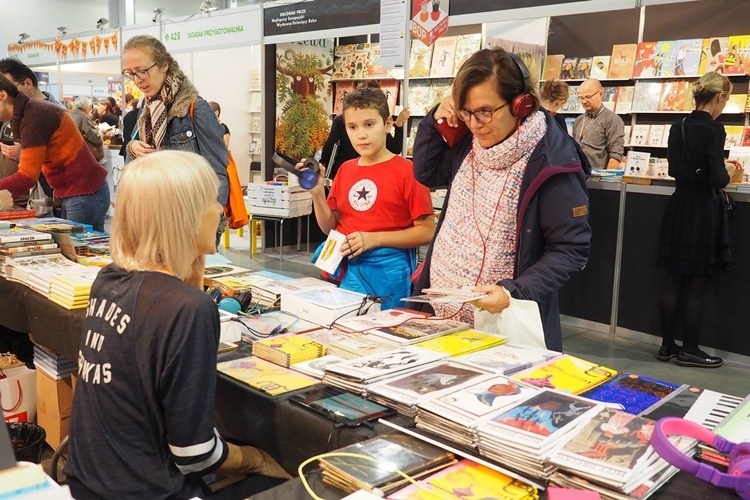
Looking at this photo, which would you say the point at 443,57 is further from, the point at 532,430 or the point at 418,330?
the point at 532,430

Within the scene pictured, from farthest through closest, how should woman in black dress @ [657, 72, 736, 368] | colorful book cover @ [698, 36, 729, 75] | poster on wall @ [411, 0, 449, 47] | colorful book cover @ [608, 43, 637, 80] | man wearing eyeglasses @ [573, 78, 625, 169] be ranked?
colorful book cover @ [608, 43, 637, 80], colorful book cover @ [698, 36, 729, 75], man wearing eyeglasses @ [573, 78, 625, 169], poster on wall @ [411, 0, 449, 47], woman in black dress @ [657, 72, 736, 368]

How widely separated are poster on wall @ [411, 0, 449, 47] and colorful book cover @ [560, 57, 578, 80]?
333 centimetres

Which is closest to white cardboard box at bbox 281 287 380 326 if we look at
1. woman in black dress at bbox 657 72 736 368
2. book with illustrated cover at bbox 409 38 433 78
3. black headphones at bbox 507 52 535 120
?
black headphones at bbox 507 52 535 120

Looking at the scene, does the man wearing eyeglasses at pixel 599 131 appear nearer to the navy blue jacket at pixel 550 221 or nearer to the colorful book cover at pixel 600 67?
the colorful book cover at pixel 600 67

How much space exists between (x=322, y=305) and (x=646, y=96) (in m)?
5.87

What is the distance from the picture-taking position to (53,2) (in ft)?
50.0

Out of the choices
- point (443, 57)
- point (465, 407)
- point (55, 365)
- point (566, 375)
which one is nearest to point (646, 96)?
point (443, 57)

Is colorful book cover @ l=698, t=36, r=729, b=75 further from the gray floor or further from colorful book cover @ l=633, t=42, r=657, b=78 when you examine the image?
the gray floor

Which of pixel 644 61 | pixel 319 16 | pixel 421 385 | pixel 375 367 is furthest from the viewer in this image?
pixel 644 61

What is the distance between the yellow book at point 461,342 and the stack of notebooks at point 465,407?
0.89ft

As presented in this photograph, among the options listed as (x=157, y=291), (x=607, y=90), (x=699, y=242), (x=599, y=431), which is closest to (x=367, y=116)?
(x=157, y=291)

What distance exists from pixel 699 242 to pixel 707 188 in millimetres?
345

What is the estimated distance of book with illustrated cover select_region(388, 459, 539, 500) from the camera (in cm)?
106

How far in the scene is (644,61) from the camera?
6.82m
